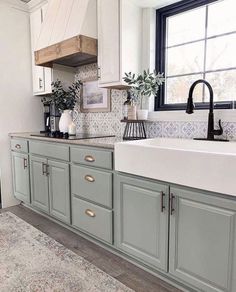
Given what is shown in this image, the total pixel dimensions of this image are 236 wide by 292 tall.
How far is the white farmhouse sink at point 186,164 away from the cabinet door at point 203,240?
88mm

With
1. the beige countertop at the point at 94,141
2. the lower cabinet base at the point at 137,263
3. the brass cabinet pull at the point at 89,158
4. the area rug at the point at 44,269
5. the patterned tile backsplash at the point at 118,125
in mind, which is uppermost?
the patterned tile backsplash at the point at 118,125

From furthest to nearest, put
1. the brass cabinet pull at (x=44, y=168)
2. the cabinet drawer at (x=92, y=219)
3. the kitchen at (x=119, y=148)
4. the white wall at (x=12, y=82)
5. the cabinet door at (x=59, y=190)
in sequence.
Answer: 1. the white wall at (x=12, y=82)
2. the brass cabinet pull at (x=44, y=168)
3. the cabinet door at (x=59, y=190)
4. the cabinet drawer at (x=92, y=219)
5. the kitchen at (x=119, y=148)

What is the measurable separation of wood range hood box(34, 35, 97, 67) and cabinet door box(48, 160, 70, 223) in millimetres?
1038

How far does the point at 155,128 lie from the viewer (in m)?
2.21

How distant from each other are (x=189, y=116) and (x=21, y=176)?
2023 millimetres

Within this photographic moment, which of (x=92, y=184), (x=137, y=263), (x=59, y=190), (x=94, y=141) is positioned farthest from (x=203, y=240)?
(x=59, y=190)

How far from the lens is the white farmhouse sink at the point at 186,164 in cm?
116

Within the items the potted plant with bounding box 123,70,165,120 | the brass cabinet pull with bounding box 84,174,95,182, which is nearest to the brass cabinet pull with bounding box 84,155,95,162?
the brass cabinet pull with bounding box 84,174,95,182

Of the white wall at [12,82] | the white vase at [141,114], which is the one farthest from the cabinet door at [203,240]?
the white wall at [12,82]

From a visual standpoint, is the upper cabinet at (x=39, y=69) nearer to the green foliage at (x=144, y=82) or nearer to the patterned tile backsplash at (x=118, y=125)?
the patterned tile backsplash at (x=118, y=125)

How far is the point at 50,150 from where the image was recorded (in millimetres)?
2400

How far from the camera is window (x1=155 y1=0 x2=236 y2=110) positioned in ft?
Answer: 6.19

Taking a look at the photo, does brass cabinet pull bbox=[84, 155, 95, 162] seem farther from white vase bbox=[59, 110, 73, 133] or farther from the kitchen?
white vase bbox=[59, 110, 73, 133]

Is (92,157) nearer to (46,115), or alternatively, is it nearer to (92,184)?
(92,184)
